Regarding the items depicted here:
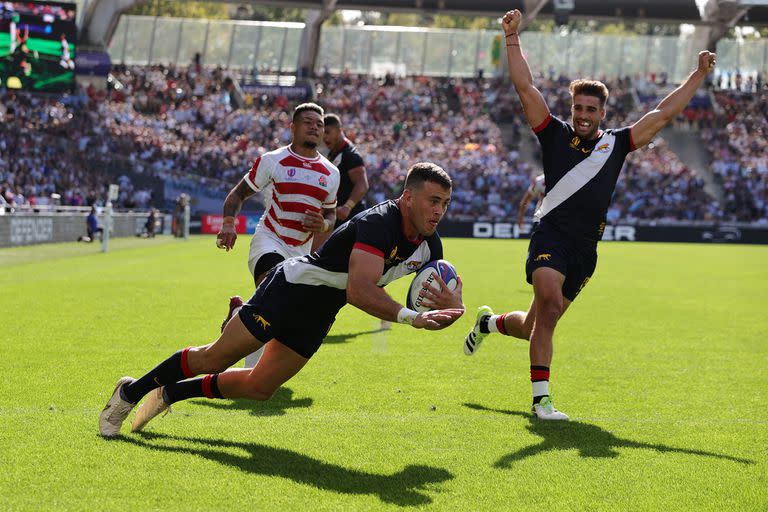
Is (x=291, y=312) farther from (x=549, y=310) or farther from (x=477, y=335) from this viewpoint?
(x=477, y=335)

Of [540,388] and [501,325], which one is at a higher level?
[501,325]

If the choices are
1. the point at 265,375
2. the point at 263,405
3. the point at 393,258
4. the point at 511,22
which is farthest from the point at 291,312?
the point at 511,22

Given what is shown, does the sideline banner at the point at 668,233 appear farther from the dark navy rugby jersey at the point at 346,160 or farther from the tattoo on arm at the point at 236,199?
the tattoo on arm at the point at 236,199

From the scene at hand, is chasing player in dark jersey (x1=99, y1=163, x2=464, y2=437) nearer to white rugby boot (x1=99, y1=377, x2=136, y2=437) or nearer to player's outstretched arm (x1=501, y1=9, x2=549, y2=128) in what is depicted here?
white rugby boot (x1=99, y1=377, x2=136, y2=437)

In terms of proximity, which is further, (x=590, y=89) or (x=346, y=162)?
(x=346, y=162)

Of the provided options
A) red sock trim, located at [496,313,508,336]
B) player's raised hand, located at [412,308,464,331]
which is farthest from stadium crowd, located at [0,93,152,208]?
player's raised hand, located at [412,308,464,331]

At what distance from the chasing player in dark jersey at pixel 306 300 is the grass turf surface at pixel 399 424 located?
286mm

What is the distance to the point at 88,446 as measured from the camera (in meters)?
5.97

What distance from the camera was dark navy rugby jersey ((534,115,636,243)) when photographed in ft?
25.3

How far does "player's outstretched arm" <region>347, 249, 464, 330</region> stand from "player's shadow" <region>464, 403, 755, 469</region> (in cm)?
103

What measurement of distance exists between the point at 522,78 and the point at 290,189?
8.13ft

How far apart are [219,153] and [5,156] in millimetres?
11129

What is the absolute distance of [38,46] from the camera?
145 feet

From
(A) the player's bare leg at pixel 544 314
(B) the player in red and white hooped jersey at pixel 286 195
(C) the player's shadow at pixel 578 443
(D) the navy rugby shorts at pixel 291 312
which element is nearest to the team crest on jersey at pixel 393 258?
(D) the navy rugby shorts at pixel 291 312
